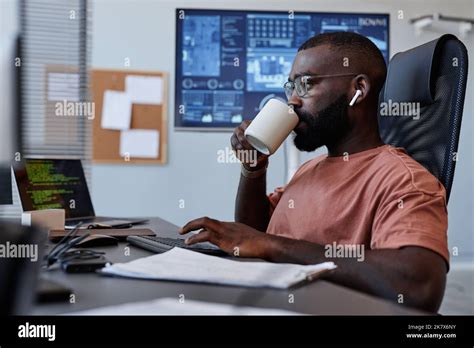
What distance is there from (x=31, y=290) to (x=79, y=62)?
7.41ft

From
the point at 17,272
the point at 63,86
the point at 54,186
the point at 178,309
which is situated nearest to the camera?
the point at 17,272

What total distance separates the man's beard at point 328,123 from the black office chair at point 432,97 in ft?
0.42

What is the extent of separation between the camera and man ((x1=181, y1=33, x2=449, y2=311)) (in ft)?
2.52

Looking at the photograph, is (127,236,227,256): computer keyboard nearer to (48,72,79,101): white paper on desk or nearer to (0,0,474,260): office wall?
(48,72,79,101): white paper on desk

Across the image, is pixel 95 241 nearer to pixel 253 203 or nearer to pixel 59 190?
pixel 253 203

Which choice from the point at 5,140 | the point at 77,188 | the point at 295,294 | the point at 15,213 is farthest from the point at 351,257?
the point at 77,188

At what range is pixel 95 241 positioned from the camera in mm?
944

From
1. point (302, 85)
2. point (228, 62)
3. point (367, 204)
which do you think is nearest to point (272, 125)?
point (302, 85)

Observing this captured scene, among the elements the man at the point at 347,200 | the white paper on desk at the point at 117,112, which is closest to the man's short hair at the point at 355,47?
the man at the point at 347,200

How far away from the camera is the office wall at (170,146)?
2873 millimetres

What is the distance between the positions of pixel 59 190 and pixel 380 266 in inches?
42.9

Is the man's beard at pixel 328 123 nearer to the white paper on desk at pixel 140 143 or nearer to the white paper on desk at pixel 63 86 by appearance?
the white paper on desk at pixel 63 86
